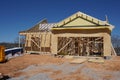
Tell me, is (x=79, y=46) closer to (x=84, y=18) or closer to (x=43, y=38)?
(x=84, y=18)

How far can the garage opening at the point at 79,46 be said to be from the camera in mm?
26109

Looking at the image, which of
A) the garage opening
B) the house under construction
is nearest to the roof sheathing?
the house under construction

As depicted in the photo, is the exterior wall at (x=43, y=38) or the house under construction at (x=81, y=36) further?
the exterior wall at (x=43, y=38)

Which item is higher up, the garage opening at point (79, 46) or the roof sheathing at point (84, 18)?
the roof sheathing at point (84, 18)

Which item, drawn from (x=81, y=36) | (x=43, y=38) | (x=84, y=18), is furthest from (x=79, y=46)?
(x=43, y=38)

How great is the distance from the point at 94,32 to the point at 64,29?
12.5ft

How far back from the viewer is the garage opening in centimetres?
2611

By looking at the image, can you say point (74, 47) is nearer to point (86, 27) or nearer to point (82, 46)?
point (82, 46)

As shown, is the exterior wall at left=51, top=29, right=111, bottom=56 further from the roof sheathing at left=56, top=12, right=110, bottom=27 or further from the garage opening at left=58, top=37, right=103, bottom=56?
the roof sheathing at left=56, top=12, right=110, bottom=27

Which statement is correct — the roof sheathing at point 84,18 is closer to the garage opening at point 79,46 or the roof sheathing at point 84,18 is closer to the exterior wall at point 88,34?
the exterior wall at point 88,34

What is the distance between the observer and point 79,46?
26.6 m

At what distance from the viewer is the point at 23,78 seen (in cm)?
1370

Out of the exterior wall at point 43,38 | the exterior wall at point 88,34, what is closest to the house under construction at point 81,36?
the exterior wall at point 88,34

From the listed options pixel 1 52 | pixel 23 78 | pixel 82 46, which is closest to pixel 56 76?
pixel 23 78
